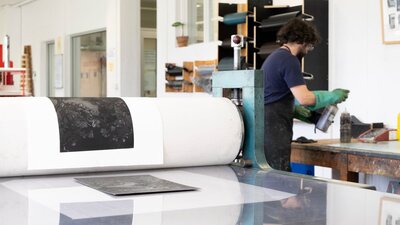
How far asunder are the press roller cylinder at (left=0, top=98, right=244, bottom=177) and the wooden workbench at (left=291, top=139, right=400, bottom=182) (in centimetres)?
128

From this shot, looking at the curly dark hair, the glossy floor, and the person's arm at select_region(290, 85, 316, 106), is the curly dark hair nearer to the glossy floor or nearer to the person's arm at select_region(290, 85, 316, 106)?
the person's arm at select_region(290, 85, 316, 106)

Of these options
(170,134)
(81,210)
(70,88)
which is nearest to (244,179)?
(170,134)

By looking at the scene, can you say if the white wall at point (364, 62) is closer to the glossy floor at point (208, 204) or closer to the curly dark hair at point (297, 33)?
the curly dark hair at point (297, 33)

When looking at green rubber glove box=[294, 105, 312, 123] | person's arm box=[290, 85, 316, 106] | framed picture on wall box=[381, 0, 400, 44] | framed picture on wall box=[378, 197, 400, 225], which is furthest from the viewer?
framed picture on wall box=[381, 0, 400, 44]

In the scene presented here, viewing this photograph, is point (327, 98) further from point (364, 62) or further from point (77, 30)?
point (77, 30)

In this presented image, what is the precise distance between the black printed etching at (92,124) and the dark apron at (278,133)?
156 centimetres

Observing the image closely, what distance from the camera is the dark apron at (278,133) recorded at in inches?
129

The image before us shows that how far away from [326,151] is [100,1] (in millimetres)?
6241

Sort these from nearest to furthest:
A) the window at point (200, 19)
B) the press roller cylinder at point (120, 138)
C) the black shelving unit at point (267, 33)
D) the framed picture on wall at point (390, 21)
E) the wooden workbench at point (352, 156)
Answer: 1. the press roller cylinder at point (120, 138)
2. the wooden workbench at point (352, 156)
3. the framed picture on wall at point (390, 21)
4. the black shelving unit at point (267, 33)
5. the window at point (200, 19)

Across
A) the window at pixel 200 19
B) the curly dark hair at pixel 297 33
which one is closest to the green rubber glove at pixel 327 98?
the curly dark hair at pixel 297 33

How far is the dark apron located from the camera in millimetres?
3283

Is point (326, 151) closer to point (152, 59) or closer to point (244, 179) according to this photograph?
point (244, 179)

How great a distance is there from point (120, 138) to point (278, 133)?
1.69 m

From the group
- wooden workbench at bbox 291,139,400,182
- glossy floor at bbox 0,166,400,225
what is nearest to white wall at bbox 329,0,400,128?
wooden workbench at bbox 291,139,400,182
